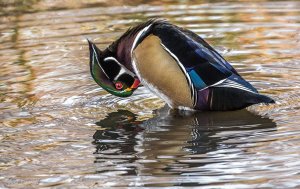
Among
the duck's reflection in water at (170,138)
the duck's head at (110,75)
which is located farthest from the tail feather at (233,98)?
the duck's head at (110,75)

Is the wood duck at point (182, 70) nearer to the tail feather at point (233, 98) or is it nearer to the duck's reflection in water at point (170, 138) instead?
the tail feather at point (233, 98)

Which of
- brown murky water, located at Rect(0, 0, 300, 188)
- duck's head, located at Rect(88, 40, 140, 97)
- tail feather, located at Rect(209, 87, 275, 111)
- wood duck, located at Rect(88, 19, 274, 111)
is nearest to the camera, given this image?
brown murky water, located at Rect(0, 0, 300, 188)

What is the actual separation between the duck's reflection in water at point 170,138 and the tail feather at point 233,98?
0.36ft

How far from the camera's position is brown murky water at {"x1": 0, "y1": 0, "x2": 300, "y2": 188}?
6320mm

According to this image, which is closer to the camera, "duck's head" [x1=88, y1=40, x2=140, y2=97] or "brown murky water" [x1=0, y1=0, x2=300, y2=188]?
"brown murky water" [x1=0, y1=0, x2=300, y2=188]

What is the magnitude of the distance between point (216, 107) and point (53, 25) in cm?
471

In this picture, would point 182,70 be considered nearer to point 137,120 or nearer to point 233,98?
point 233,98

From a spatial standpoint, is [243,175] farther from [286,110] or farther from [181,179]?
[286,110]

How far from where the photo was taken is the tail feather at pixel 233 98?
747 cm

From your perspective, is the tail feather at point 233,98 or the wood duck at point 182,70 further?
the wood duck at point 182,70

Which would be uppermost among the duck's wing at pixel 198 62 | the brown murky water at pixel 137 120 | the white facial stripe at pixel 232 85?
the duck's wing at pixel 198 62

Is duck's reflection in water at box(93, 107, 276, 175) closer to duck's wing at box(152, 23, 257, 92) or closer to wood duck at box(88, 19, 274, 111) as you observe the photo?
wood duck at box(88, 19, 274, 111)

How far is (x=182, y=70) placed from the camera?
7.62 meters

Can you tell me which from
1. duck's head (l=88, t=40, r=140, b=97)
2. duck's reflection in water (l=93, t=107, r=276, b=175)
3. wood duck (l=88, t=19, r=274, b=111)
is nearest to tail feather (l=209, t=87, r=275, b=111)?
wood duck (l=88, t=19, r=274, b=111)
